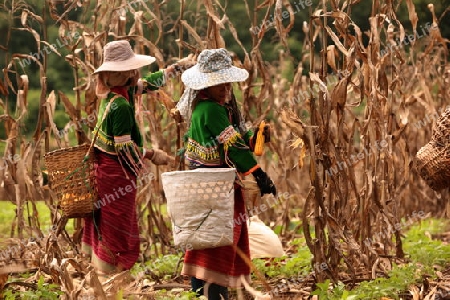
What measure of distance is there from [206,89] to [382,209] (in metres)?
1.40

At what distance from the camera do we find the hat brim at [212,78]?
3.93 meters

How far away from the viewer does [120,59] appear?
14.6 feet

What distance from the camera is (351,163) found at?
4.39 m

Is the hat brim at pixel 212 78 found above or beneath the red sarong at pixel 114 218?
above

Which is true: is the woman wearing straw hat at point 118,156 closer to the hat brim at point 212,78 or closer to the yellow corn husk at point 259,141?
the hat brim at point 212,78

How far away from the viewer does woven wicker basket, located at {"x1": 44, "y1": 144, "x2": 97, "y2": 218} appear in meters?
4.38

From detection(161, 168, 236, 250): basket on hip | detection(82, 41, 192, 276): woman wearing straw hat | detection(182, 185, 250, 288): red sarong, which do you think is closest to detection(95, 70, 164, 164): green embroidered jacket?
detection(82, 41, 192, 276): woman wearing straw hat

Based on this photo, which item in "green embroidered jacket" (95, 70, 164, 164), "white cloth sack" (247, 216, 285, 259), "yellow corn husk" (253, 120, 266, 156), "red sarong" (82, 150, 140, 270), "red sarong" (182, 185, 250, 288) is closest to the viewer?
"yellow corn husk" (253, 120, 266, 156)

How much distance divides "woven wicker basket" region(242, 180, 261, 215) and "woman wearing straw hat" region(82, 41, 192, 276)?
0.63 m

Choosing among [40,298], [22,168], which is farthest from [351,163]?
[22,168]

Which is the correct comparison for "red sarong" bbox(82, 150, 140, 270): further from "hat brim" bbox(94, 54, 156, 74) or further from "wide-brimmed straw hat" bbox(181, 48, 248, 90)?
"wide-brimmed straw hat" bbox(181, 48, 248, 90)

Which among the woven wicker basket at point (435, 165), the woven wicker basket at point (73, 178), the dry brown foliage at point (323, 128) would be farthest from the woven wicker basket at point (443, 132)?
the woven wicker basket at point (73, 178)

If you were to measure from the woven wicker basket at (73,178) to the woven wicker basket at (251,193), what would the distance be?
35.6 inches

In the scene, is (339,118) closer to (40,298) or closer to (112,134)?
(112,134)
